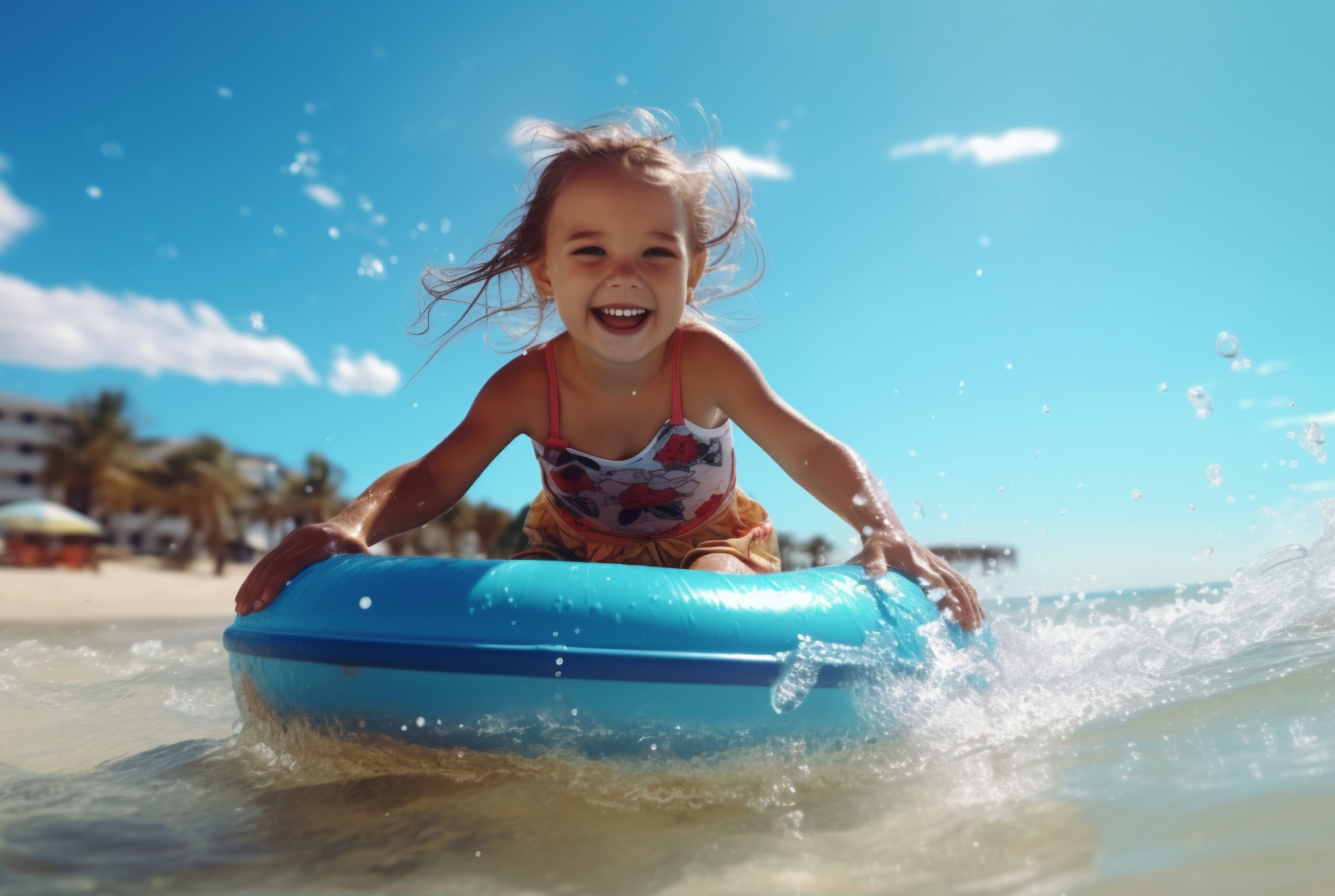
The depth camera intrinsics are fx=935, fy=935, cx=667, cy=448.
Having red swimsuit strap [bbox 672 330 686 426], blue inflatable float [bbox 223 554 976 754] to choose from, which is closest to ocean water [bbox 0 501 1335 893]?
blue inflatable float [bbox 223 554 976 754]

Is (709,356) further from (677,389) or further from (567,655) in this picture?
(567,655)

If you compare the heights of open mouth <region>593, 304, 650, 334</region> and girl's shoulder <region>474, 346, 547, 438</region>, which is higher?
open mouth <region>593, 304, 650, 334</region>

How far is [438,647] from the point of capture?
6.17 feet

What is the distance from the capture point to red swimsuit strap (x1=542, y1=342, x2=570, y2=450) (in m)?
3.02

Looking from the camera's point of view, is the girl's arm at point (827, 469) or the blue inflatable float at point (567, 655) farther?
the girl's arm at point (827, 469)

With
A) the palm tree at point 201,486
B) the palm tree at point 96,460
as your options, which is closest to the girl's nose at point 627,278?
the palm tree at point 201,486

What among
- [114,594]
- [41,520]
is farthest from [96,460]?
[114,594]

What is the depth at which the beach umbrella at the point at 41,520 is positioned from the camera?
845 inches

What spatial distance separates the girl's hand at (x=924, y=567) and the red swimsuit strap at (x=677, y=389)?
2.43ft

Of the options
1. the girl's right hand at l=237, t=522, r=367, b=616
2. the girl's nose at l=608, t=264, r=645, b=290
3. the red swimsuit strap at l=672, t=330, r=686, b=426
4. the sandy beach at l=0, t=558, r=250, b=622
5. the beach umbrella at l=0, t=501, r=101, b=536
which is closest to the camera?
the girl's right hand at l=237, t=522, r=367, b=616

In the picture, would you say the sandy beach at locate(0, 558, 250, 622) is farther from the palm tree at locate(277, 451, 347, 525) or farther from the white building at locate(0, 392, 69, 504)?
the white building at locate(0, 392, 69, 504)

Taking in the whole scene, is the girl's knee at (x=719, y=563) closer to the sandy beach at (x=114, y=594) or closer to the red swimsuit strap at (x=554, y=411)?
the red swimsuit strap at (x=554, y=411)

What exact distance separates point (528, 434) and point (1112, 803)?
79.5 inches

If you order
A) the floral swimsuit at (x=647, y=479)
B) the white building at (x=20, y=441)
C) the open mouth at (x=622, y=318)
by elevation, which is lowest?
the floral swimsuit at (x=647, y=479)
